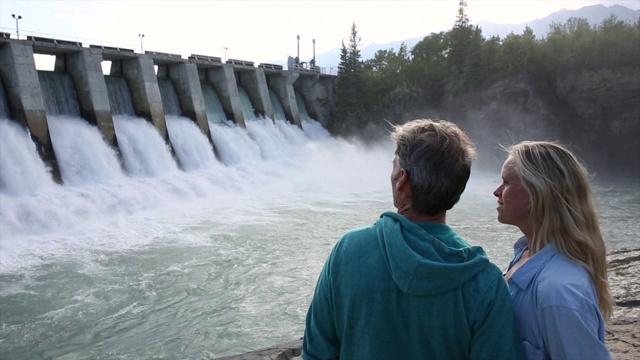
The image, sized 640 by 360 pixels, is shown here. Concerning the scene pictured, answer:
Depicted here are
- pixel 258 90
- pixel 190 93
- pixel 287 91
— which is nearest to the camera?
pixel 190 93

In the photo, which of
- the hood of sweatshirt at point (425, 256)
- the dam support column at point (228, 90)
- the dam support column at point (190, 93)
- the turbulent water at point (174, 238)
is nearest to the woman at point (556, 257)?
the hood of sweatshirt at point (425, 256)

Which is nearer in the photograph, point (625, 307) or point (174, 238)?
point (625, 307)

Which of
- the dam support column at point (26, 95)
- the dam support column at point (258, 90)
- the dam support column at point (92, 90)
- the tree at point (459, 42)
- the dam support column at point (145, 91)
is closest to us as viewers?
the dam support column at point (26, 95)

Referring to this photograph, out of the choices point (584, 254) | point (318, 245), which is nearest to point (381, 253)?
point (584, 254)

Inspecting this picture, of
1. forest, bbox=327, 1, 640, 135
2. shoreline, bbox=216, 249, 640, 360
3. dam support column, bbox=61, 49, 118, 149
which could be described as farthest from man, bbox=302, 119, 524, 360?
forest, bbox=327, 1, 640, 135

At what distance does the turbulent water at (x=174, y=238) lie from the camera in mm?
7418

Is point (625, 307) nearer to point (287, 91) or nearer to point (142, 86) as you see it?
point (142, 86)

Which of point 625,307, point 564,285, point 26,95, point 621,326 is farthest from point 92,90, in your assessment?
point 564,285

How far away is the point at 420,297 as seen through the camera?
5.49 feet

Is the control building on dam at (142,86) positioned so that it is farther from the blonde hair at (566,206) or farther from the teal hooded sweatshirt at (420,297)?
the blonde hair at (566,206)

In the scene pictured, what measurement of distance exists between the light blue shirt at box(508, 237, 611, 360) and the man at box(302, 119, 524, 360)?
3.7 inches

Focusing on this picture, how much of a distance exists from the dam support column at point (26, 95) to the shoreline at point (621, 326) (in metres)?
13.2

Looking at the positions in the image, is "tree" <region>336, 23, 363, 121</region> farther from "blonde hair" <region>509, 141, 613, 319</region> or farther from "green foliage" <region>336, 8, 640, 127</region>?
"blonde hair" <region>509, 141, 613, 319</region>

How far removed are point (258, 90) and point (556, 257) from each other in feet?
90.0
